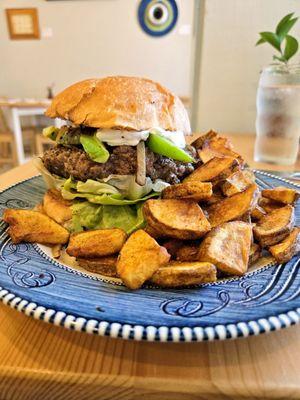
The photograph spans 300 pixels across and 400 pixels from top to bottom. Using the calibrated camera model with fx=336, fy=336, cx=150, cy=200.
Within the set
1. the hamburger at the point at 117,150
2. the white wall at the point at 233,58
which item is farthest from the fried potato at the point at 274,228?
the white wall at the point at 233,58

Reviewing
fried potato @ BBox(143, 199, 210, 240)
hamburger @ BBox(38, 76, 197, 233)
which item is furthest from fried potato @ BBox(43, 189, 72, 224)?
fried potato @ BBox(143, 199, 210, 240)

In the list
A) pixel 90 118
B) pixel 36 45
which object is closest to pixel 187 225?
pixel 90 118

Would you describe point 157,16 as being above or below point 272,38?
above

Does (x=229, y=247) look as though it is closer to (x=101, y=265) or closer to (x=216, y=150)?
(x=101, y=265)

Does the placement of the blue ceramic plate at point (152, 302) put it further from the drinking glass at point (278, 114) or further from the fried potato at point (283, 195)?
the drinking glass at point (278, 114)

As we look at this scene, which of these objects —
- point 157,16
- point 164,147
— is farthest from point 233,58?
point 157,16

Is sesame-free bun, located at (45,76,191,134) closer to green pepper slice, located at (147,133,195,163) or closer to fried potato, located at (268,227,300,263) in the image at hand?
green pepper slice, located at (147,133,195,163)
